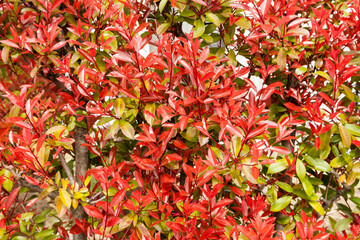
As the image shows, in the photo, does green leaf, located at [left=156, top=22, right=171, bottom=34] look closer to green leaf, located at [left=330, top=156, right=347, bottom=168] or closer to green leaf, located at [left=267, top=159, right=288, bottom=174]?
green leaf, located at [left=267, top=159, right=288, bottom=174]

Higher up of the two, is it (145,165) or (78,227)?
(145,165)

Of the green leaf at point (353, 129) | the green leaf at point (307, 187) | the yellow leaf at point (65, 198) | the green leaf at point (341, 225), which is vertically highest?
the green leaf at point (353, 129)

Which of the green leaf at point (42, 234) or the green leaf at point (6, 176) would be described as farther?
the green leaf at point (42, 234)

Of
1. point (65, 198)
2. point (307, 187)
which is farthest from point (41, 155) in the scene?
point (307, 187)

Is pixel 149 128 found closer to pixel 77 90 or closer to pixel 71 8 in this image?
pixel 77 90

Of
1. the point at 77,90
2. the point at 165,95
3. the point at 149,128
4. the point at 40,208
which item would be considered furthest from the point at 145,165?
the point at 40,208

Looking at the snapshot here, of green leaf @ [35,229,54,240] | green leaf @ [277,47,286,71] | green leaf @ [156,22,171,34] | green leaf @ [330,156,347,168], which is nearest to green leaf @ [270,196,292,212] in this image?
green leaf @ [330,156,347,168]

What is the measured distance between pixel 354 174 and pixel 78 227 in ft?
3.96

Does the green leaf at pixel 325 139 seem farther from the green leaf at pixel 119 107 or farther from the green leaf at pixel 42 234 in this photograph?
the green leaf at pixel 42 234

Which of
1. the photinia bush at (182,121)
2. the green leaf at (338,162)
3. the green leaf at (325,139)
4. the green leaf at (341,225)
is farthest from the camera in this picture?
the green leaf at (341,225)

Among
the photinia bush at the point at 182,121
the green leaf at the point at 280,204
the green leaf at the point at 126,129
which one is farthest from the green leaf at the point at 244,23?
the green leaf at the point at 280,204

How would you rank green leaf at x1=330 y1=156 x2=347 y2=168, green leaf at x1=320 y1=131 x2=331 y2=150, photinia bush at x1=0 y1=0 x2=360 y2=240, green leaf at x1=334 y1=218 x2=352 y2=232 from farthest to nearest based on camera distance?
green leaf at x1=334 y1=218 x2=352 y2=232 < green leaf at x1=330 y1=156 x2=347 y2=168 < green leaf at x1=320 y1=131 x2=331 y2=150 < photinia bush at x1=0 y1=0 x2=360 y2=240

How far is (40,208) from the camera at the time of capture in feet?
11.5

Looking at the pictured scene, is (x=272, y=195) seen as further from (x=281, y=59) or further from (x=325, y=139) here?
(x=281, y=59)
